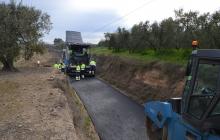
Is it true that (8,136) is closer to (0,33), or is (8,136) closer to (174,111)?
(174,111)

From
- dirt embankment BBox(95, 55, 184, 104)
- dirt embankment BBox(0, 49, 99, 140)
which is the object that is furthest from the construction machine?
dirt embankment BBox(0, 49, 99, 140)

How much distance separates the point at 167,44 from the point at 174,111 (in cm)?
1802

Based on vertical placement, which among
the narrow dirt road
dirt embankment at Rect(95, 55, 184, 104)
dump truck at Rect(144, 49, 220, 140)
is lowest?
the narrow dirt road

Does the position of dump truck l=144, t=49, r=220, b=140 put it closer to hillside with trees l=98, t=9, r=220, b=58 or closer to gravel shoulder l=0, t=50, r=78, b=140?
gravel shoulder l=0, t=50, r=78, b=140

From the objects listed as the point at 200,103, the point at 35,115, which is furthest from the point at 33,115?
the point at 200,103

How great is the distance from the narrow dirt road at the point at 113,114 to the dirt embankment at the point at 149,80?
0.99 metres

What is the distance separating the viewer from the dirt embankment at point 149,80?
52.2ft

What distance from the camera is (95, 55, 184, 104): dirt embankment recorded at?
15.9 meters

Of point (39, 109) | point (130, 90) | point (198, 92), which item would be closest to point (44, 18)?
point (130, 90)

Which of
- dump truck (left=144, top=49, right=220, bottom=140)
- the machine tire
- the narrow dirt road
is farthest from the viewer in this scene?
the narrow dirt road

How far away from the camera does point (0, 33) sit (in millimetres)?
19656

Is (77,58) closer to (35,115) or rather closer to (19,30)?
(19,30)

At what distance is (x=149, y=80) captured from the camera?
19.1m

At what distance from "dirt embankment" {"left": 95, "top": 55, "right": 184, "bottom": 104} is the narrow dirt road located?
987 millimetres
